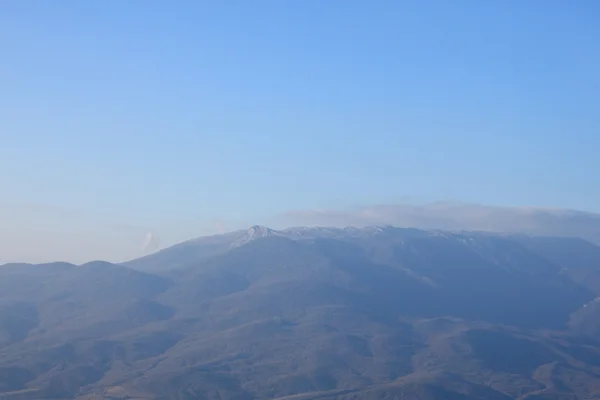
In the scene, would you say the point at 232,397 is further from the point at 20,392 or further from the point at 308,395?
the point at 20,392

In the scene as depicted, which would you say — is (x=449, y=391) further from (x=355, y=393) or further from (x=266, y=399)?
(x=266, y=399)

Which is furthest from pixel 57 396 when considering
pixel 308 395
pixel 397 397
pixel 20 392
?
pixel 397 397

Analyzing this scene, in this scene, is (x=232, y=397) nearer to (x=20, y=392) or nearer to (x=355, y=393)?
(x=355, y=393)

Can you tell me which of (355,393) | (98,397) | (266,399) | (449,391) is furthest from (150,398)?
(449,391)

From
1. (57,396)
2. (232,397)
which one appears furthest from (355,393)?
(57,396)

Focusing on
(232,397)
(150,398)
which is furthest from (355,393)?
(150,398)

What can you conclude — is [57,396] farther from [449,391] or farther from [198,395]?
[449,391]
